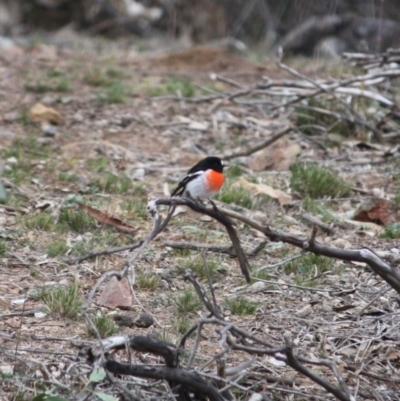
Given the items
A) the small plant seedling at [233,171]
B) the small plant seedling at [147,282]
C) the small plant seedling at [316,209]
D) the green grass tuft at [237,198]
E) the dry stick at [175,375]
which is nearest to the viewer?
the dry stick at [175,375]

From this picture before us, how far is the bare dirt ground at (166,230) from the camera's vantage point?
4.25 meters

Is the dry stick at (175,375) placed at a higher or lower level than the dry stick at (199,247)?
higher

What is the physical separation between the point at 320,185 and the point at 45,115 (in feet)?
9.31

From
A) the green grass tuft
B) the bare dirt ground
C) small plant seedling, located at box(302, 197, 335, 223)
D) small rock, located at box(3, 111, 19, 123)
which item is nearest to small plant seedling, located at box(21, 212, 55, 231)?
the bare dirt ground

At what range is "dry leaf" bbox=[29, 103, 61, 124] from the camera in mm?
8258

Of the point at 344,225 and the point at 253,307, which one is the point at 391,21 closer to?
the point at 344,225

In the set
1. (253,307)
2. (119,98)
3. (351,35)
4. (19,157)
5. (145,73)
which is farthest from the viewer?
(351,35)

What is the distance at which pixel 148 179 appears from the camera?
7246 millimetres

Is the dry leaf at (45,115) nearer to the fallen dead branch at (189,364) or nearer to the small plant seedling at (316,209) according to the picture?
the small plant seedling at (316,209)

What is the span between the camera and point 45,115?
8.27 metres

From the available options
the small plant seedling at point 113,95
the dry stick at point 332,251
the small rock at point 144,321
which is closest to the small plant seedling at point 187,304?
the small rock at point 144,321

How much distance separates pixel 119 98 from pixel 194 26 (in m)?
6.29

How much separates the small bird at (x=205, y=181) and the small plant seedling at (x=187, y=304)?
0.78 meters

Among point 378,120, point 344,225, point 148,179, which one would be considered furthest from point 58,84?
point 344,225
